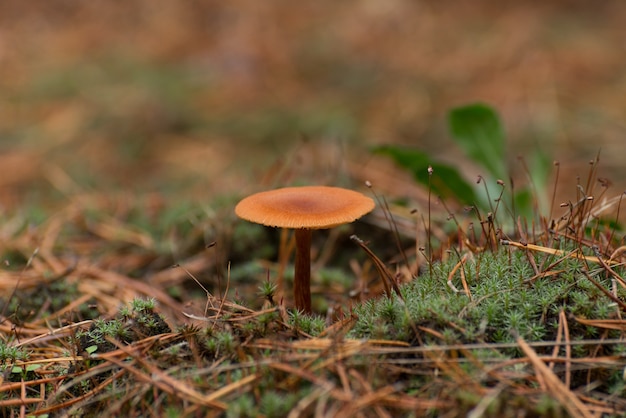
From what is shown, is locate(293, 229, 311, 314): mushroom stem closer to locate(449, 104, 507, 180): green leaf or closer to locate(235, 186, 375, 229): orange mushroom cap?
locate(235, 186, 375, 229): orange mushroom cap

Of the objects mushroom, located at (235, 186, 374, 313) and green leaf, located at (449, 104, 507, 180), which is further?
green leaf, located at (449, 104, 507, 180)

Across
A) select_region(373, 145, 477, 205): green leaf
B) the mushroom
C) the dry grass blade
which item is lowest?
the dry grass blade

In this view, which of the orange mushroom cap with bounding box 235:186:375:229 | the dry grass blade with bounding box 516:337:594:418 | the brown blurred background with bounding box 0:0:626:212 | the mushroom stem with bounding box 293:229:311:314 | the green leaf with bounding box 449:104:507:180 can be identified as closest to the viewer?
the dry grass blade with bounding box 516:337:594:418

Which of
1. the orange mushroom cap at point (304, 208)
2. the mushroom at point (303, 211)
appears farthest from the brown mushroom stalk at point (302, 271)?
the orange mushroom cap at point (304, 208)

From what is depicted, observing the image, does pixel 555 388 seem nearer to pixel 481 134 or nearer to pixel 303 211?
pixel 303 211

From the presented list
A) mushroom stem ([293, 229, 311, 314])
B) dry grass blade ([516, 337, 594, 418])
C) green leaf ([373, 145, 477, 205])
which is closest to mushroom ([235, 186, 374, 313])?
mushroom stem ([293, 229, 311, 314])

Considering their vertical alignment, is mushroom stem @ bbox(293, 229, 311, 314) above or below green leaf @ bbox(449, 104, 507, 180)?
below
